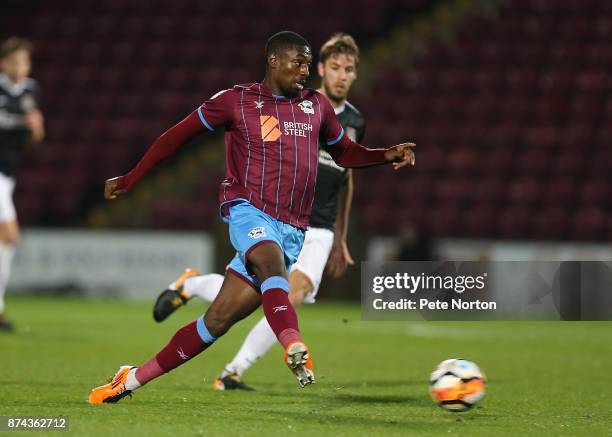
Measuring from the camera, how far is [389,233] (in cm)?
1566

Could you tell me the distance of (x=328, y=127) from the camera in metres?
5.60

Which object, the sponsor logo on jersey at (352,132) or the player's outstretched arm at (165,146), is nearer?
the player's outstretched arm at (165,146)

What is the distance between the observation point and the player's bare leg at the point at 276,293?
4.79 meters

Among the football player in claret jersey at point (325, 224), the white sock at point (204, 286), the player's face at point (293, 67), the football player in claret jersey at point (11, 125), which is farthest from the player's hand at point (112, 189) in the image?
the football player in claret jersey at point (11, 125)

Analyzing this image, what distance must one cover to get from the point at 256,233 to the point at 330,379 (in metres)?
2.23

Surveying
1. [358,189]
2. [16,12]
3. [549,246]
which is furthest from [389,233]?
[16,12]

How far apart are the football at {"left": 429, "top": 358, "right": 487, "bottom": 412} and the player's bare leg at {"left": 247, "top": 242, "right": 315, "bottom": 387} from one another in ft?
2.76

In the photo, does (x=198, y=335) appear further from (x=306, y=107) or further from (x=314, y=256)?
(x=314, y=256)

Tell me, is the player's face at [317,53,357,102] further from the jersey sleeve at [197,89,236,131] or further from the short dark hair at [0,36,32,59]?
the short dark hair at [0,36,32,59]

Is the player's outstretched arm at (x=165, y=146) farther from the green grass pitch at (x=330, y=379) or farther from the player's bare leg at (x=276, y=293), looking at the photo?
the green grass pitch at (x=330, y=379)

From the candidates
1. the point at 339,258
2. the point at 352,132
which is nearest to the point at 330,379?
the point at 339,258

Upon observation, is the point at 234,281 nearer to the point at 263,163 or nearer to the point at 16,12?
the point at 263,163

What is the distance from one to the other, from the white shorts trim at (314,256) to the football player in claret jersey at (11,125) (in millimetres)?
3845

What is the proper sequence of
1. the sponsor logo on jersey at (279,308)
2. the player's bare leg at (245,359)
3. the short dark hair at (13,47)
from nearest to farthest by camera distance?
the sponsor logo on jersey at (279,308) → the player's bare leg at (245,359) → the short dark hair at (13,47)
